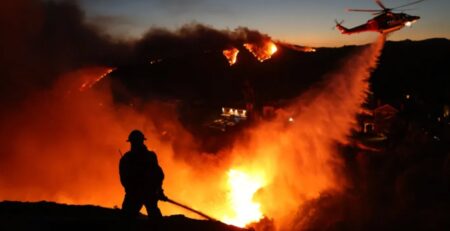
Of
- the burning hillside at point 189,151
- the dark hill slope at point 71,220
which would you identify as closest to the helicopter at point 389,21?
the burning hillside at point 189,151

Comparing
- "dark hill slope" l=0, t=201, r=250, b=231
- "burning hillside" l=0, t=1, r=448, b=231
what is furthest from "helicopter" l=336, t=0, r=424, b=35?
"dark hill slope" l=0, t=201, r=250, b=231

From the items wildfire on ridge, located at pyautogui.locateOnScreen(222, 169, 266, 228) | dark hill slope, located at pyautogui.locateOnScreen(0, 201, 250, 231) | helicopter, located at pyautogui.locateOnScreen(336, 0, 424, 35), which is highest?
helicopter, located at pyautogui.locateOnScreen(336, 0, 424, 35)

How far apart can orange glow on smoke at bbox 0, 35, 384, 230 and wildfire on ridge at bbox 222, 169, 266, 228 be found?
6cm

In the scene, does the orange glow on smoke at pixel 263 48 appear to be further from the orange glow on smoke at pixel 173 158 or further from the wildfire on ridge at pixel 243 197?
the wildfire on ridge at pixel 243 197

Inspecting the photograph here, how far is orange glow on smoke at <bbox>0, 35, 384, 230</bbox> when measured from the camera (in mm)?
19516

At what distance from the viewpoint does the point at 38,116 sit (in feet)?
66.3

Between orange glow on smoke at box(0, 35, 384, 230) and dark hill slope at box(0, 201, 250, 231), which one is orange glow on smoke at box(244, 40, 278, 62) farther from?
dark hill slope at box(0, 201, 250, 231)

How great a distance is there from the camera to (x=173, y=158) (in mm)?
27141

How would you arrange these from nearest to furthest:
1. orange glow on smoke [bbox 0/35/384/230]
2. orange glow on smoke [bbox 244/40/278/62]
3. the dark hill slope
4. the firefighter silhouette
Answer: the firefighter silhouette
the dark hill slope
orange glow on smoke [bbox 244/40/278/62]
orange glow on smoke [bbox 0/35/384/230]

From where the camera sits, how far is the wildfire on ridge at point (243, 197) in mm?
23078

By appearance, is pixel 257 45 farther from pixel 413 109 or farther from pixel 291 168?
pixel 413 109

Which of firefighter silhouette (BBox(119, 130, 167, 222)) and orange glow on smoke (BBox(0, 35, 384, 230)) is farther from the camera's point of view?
orange glow on smoke (BBox(0, 35, 384, 230))

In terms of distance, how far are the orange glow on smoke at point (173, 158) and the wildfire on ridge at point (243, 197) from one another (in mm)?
65

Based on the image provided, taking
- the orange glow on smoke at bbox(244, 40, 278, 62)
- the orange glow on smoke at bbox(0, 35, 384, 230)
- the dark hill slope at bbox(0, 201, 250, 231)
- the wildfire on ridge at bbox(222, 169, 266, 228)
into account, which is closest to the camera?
the dark hill slope at bbox(0, 201, 250, 231)
